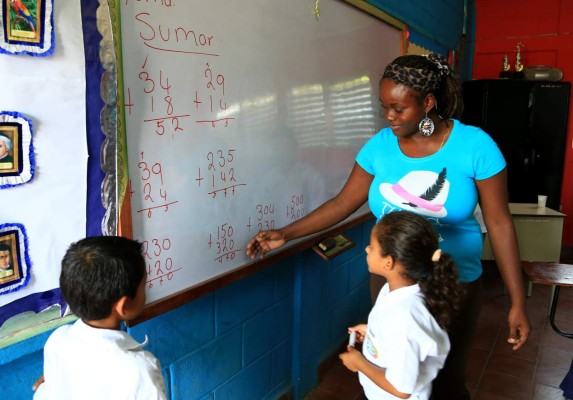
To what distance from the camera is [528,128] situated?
5027 millimetres

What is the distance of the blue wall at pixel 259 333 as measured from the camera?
56.3 inches

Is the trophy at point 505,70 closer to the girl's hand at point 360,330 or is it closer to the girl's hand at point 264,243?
the girl's hand at point 264,243

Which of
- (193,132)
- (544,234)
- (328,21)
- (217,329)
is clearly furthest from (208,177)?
(544,234)

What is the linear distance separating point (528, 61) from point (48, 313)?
5909 mm

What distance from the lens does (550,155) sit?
5.08 m

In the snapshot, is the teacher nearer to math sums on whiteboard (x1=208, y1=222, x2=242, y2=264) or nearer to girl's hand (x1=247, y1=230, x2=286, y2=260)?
girl's hand (x1=247, y1=230, x2=286, y2=260)

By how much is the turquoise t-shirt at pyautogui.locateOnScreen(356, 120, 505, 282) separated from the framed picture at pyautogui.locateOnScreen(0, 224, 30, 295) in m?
1.06

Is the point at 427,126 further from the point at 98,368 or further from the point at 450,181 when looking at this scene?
the point at 98,368

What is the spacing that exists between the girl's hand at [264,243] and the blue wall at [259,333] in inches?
7.1

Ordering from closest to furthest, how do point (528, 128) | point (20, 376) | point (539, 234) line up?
1. point (20, 376)
2. point (539, 234)
3. point (528, 128)

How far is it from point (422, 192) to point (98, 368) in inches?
41.6

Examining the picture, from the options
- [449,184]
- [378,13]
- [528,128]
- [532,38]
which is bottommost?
[449,184]

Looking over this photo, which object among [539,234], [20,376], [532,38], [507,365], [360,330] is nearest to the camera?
[20,376]

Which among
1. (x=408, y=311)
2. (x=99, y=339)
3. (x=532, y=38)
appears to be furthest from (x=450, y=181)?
(x=532, y=38)
